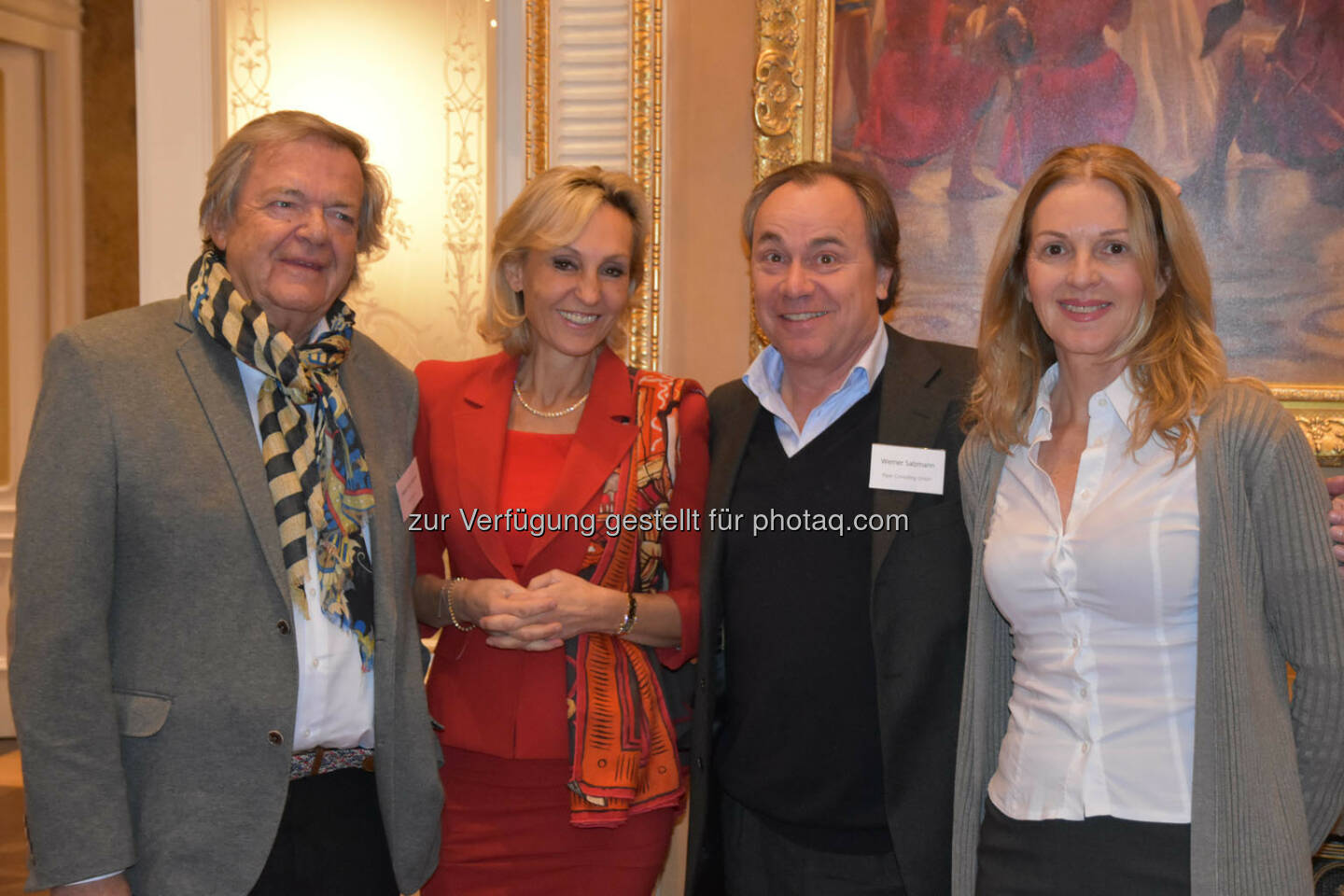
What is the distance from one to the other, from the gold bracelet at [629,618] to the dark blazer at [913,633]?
157 mm

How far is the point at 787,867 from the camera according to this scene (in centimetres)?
221

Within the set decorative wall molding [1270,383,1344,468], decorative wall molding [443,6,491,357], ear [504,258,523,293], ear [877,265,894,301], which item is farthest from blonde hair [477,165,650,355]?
decorative wall molding [1270,383,1344,468]

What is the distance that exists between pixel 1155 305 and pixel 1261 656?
0.62m

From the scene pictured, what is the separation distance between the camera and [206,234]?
2102mm

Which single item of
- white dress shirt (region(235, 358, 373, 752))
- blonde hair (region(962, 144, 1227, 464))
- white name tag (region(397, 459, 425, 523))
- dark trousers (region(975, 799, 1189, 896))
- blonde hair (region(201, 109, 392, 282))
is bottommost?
dark trousers (region(975, 799, 1189, 896))

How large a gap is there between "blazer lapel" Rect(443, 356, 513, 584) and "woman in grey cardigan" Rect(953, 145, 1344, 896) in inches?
40.6

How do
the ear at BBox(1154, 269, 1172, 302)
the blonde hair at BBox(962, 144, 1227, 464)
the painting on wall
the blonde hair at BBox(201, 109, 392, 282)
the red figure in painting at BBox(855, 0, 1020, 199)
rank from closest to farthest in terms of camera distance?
the blonde hair at BBox(962, 144, 1227, 464) < the ear at BBox(1154, 269, 1172, 302) < the blonde hair at BBox(201, 109, 392, 282) < the painting on wall < the red figure in painting at BBox(855, 0, 1020, 199)

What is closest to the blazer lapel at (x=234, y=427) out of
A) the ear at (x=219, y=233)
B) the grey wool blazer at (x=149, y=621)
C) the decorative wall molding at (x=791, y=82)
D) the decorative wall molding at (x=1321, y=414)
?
the grey wool blazer at (x=149, y=621)

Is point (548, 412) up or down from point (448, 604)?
up

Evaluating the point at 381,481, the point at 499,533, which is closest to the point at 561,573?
the point at 499,533

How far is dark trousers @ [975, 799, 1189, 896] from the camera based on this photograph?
1694 millimetres

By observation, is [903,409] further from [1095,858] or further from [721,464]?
[1095,858]

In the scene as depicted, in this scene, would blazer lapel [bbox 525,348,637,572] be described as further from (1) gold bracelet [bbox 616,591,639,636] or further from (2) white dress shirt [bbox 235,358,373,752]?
(2) white dress shirt [bbox 235,358,373,752]

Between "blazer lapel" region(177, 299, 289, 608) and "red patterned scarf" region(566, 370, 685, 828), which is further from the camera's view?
"red patterned scarf" region(566, 370, 685, 828)
